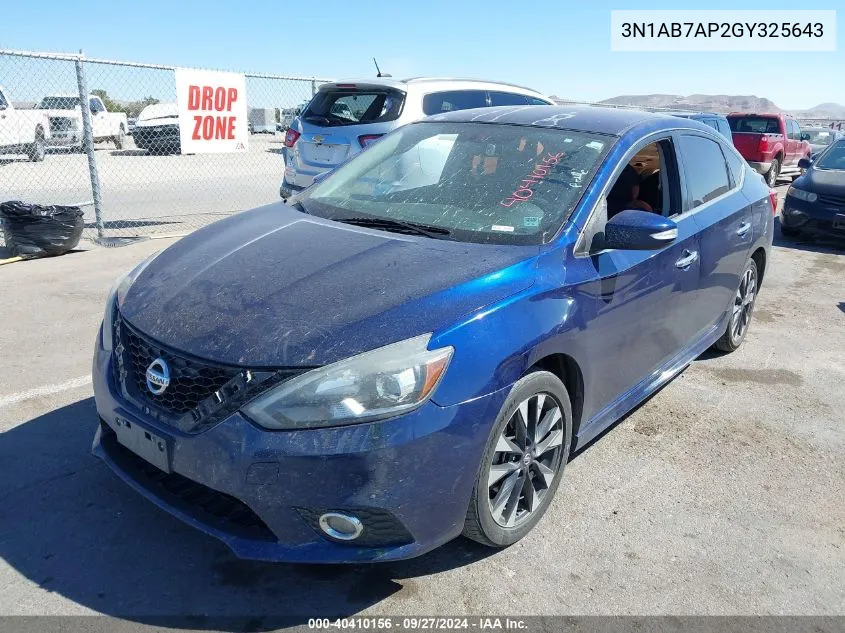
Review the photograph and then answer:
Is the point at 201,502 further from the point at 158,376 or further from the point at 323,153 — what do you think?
the point at 323,153

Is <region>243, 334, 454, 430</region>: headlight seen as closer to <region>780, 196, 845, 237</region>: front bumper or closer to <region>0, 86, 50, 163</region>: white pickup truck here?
<region>780, 196, 845, 237</region>: front bumper

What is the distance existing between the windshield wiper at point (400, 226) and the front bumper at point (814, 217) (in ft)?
26.6

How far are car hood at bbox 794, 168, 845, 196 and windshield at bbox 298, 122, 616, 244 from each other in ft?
23.9

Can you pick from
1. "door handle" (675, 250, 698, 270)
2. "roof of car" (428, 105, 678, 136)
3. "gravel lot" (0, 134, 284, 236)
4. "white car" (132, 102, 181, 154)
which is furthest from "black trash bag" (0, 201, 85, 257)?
"door handle" (675, 250, 698, 270)

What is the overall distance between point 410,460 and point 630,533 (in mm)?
1268

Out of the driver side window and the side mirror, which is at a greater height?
the driver side window

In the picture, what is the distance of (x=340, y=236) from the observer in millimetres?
3197

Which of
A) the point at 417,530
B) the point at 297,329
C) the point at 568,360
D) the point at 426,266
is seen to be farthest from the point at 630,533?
the point at 297,329

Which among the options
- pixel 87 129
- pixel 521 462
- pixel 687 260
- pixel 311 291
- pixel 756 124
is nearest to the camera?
pixel 311 291

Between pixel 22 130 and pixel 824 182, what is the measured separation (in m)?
15.7

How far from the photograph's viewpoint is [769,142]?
15922 millimetres

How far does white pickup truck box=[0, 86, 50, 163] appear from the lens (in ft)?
48.3

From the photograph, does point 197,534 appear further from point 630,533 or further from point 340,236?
point 630,533

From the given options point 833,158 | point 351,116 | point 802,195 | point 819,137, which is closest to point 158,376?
point 351,116
